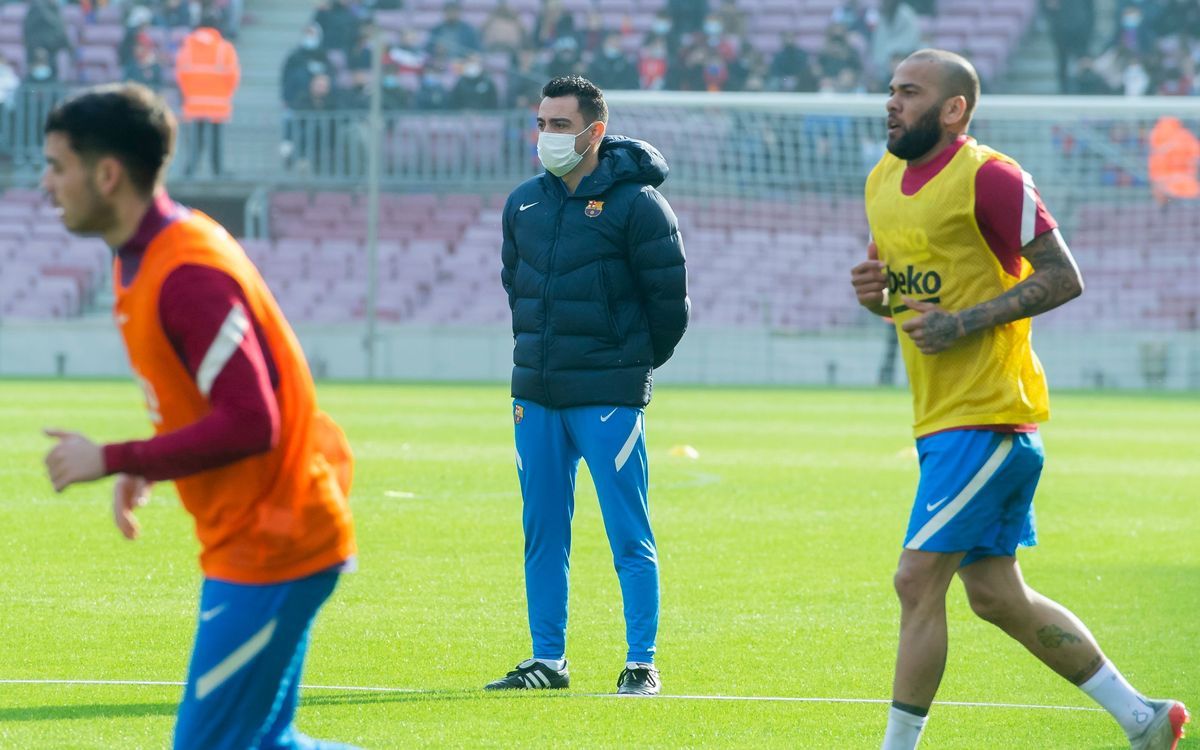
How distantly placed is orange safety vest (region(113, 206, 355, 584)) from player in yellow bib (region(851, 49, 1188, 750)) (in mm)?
2031

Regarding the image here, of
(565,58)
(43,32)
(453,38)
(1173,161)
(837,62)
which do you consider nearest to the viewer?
(1173,161)

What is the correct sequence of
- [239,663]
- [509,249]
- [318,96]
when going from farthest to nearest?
[318,96]
[509,249]
[239,663]

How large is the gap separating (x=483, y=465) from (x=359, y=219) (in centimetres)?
1912

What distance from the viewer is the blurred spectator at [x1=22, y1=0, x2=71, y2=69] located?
3594cm

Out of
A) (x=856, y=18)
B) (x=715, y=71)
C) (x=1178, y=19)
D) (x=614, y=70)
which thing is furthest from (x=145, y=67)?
(x=1178, y=19)

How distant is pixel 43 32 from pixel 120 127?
34.2 metres

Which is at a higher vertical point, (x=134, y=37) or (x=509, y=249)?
(x=509, y=249)

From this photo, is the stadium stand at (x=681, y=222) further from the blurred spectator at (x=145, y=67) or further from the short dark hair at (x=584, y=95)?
the short dark hair at (x=584, y=95)

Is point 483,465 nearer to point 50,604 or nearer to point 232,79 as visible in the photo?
point 50,604

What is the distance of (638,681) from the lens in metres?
6.83

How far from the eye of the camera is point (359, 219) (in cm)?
3466

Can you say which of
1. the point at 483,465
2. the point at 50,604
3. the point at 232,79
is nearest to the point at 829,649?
the point at 50,604

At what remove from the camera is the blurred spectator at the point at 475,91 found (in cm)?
3359

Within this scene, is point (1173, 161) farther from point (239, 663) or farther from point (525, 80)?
point (239, 663)
